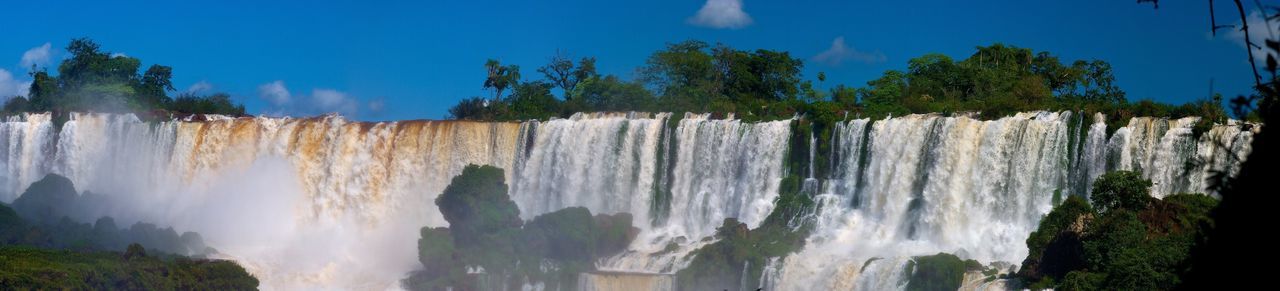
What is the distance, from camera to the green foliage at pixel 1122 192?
27047 mm

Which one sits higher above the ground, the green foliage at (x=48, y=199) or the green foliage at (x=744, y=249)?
the green foliage at (x=48, y=199)

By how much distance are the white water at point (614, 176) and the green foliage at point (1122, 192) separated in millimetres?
1121

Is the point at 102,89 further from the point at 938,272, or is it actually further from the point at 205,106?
the point at 938,272

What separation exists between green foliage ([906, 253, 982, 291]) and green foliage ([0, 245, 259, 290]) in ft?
48.5

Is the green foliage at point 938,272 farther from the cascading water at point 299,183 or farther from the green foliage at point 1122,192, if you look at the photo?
the cascading water at point 299,183

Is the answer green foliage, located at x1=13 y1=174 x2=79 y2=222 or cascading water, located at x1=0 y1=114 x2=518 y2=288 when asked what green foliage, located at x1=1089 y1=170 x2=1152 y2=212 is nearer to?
cascading water, located at x1=0 y1=114 x2=518 y2=288

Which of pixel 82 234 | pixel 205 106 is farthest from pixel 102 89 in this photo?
pixel 82 234

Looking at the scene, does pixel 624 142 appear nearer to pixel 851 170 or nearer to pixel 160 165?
pixel 851 170

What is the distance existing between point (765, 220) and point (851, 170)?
2.30m

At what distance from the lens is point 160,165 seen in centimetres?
5094

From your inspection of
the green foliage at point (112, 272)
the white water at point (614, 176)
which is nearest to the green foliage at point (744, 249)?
the white water at point (614, 176)

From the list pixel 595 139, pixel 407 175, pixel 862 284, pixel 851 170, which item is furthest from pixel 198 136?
pixel 862 284

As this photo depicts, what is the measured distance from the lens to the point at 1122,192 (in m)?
27.2

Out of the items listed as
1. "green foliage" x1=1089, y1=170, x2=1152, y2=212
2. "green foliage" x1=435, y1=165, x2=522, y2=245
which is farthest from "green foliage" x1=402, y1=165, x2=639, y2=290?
"green foliage" x1=1089, y1=170, x2=1152, y2=212
